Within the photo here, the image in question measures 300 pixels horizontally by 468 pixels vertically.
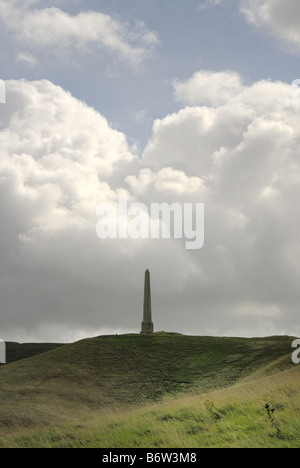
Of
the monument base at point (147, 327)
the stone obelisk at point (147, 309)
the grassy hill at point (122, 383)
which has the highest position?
the stone obelisk at point (147, 309)

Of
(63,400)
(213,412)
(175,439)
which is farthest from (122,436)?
(63,400)

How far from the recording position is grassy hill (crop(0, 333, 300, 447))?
16.3 metres

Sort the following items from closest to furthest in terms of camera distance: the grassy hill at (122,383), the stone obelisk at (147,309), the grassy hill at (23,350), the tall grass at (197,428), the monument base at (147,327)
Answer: the tall grass at (197,428)
the grassy hill at (122,383)
the grassy hill at (23,350)
the monument base at (147,327)
the stone obelisk at (147,309)

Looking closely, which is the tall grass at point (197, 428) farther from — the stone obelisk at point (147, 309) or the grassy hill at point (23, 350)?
the stone obelisk at point (147, 309)

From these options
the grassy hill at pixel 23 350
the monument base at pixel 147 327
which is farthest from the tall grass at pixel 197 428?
the monument base at pixel 147 327

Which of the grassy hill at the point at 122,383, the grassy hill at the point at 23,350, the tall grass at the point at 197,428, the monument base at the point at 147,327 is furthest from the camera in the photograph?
the monument base at the point at 147,327

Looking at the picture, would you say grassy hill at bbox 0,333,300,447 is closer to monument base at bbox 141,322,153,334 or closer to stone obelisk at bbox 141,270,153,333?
monument base at bbox 141,322,153,334

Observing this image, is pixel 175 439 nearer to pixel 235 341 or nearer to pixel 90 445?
pixel 90 445

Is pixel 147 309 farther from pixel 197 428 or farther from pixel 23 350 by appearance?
pixel 197 428

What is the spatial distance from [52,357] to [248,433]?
35.6 m

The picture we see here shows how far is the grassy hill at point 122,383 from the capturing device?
53.4ft

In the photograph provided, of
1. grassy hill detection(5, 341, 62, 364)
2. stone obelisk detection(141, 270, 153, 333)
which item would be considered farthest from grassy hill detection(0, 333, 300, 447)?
grassy hill detection(5, 341, 62, 364)

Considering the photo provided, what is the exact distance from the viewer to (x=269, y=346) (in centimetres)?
4700

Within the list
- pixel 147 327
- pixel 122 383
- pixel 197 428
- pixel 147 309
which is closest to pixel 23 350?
pixel 147 327
